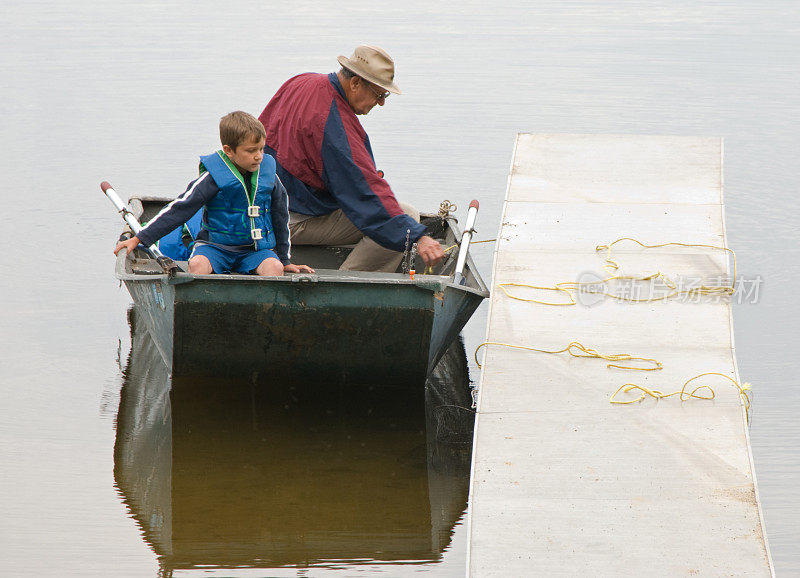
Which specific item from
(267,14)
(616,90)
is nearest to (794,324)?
(616,90)

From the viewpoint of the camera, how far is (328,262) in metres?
5.75

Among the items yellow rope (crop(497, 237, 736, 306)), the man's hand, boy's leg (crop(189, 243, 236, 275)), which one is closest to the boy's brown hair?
boy's leg (crop(189, 243, 236, 275))

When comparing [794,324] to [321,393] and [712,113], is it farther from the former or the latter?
[712,113]

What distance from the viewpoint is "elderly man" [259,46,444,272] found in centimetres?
518

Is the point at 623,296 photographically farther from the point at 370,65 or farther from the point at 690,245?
the point at 370,65

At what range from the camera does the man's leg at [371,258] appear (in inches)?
217

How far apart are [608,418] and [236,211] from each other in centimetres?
183

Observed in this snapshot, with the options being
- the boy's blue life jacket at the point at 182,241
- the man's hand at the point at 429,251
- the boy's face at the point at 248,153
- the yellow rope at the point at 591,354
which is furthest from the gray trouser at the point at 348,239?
the yellow rope at the point at 591,354

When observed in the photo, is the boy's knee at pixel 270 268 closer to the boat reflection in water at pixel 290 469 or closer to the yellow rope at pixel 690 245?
the boat reflection in water at pixel 290 469

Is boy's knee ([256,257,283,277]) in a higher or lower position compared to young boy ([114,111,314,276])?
lower

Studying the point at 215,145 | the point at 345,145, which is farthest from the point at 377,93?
the point at 215,145

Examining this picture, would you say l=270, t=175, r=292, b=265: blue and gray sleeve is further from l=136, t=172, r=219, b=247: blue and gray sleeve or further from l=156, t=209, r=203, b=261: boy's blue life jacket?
l=156, t=209, r=203, b=261: boy's blue life jacket

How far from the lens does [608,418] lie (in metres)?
4.16

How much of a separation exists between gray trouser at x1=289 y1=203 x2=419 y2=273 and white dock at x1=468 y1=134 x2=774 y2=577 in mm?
533
